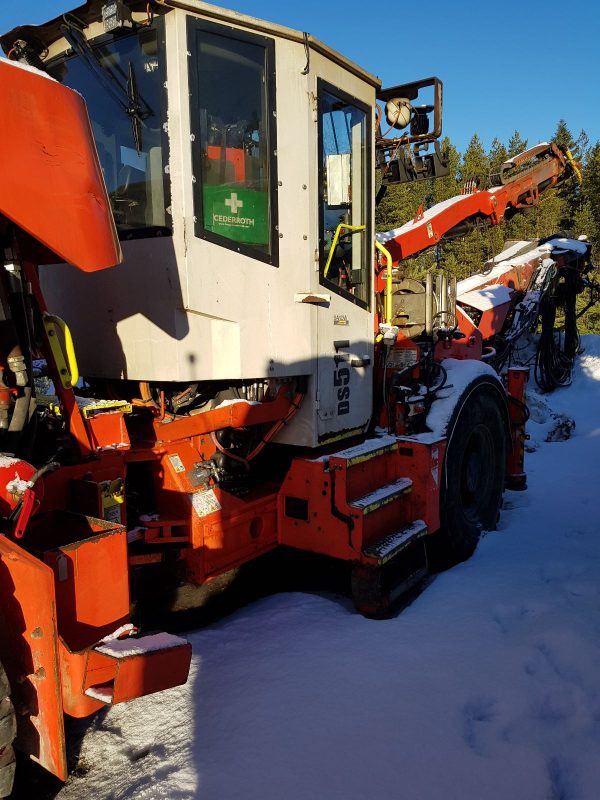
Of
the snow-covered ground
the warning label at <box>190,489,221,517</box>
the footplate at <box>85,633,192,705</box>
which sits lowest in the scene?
the snow-covered ground

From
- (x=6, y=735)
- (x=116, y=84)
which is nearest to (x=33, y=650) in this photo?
(x=6, y=735)

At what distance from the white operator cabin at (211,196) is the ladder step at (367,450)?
0.23m

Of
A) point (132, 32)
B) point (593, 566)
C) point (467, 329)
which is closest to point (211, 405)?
point (132, 32)

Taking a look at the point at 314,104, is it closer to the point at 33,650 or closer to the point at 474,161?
the point at 33,650

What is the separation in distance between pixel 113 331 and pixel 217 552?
130cm

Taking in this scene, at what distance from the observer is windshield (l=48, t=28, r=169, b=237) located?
298 cm

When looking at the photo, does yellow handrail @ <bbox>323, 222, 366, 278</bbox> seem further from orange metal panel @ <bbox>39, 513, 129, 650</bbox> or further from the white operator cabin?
orange metal panel @ <bbox>39, 513, 129, 650</bbox>

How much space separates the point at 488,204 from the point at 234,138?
14.1 feet

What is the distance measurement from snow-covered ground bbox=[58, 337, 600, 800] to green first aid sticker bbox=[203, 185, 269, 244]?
2091mm

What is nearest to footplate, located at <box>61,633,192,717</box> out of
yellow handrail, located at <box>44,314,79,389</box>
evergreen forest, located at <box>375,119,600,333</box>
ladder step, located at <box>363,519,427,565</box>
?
yellow handrail, located at <box>44,314,79,389</box>

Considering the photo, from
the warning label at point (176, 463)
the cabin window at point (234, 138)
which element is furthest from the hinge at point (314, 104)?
the warning label at point (176, 463)

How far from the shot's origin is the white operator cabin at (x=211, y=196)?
2.95m

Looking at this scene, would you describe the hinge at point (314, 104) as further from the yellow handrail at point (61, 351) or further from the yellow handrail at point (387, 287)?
the yellow handrail at point (61, 351)

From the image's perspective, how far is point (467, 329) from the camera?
618cm
